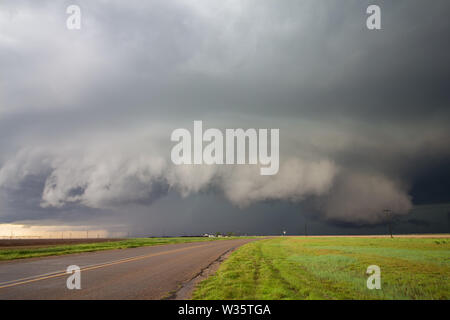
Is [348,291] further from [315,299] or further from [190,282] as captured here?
[190,282]

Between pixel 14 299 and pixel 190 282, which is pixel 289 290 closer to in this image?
pixel 190 282
